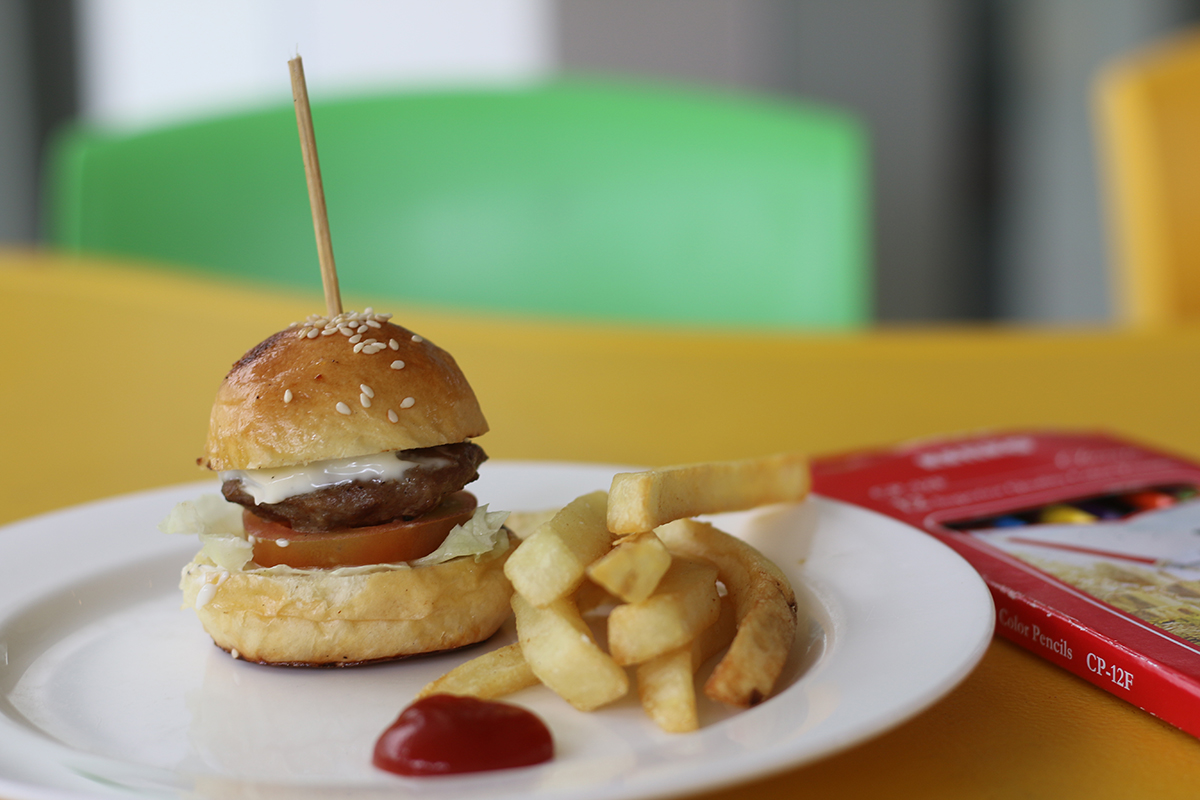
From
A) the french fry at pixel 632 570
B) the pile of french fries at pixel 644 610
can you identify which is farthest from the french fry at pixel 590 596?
the french fry at pixel 632 570

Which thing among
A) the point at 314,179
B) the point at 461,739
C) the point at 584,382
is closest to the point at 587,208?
the point at 584,382

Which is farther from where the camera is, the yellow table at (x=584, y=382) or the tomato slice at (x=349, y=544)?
the yellow table at (x=584, y=382)

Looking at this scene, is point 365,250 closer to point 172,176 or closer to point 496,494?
point 172,176

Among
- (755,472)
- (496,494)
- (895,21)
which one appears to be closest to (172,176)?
(496,494)

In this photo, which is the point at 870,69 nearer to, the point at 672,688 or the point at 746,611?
the point at 746,611

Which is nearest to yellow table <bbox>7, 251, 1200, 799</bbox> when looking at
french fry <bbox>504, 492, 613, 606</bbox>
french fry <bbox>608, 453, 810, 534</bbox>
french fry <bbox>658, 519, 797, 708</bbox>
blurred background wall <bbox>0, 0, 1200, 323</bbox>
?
french fry <bbox>608, 453, 810, 534</bbox>

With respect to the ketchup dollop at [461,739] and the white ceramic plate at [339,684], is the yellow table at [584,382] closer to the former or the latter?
the white ceramic plate at [339,684]

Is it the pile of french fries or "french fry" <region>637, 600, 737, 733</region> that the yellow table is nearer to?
the pile of french fries
